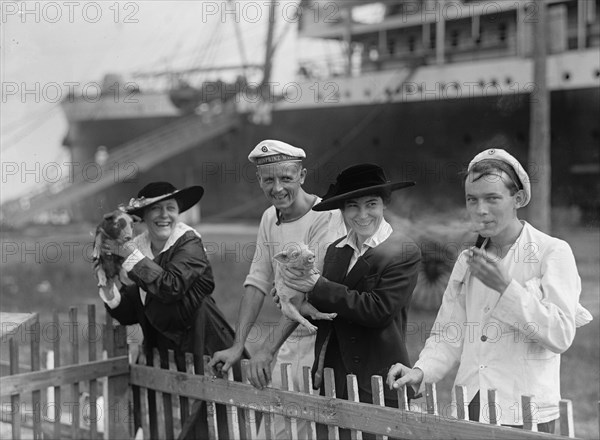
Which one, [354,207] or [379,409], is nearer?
[379,409]

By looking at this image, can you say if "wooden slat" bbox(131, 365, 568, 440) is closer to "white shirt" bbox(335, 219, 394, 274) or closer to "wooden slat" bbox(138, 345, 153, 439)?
"wooden slat" bbox(138, 345, 153, 439)

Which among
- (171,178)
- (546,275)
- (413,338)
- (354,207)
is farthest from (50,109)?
(546,275)

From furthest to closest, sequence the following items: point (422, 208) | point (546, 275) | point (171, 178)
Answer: point (171, 178) < point (422, 208) < point (546, 275)

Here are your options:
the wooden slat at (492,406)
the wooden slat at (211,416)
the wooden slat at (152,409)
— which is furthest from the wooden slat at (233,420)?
the wooden slat at (492,406)

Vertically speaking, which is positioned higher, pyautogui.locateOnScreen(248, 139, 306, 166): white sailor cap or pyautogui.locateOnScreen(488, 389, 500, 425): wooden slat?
pyautogui.locateOnScreen(248, 139, 306, 166): white sailor cap

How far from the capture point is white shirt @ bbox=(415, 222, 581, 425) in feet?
7.04

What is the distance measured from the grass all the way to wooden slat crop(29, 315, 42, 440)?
2.94 ft

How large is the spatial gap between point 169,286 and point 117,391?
35.5 inches

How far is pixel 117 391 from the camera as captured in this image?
373 cm

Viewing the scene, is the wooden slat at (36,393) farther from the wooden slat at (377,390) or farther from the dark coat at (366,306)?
the wooden slat at (377,390)

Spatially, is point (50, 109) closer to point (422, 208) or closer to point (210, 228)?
point (210, 228)

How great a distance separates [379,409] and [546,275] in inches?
31.3

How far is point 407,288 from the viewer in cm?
264

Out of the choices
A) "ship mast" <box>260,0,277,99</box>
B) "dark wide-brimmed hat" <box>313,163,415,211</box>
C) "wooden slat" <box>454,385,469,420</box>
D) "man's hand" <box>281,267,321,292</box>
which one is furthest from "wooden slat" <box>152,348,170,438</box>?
"ship mast" <box>260,0,277,99</box>
